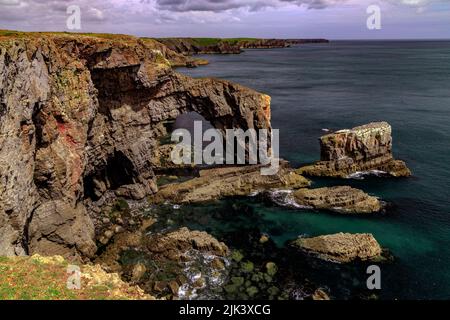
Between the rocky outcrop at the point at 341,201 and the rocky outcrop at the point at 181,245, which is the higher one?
the rocky outcrop at the point at 341,201

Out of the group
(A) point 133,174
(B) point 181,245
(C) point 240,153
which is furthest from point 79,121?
(C) point 240,153

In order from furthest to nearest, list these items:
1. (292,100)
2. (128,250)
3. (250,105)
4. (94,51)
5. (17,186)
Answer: (292,100) < (250,105) < (94,51) < (128,250) < (17,186)

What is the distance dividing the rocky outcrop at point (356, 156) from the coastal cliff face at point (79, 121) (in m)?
12.2

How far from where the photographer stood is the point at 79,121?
147 ft

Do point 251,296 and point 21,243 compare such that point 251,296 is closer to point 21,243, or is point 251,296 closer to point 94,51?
point 21,243

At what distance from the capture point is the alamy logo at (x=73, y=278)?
25.0m

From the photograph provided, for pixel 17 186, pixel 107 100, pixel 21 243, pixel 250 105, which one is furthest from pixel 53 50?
pixel 250 105

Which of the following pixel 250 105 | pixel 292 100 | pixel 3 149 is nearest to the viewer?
pixel 3 149

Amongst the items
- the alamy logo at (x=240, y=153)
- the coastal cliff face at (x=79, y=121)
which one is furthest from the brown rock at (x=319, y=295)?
the alamy logo at (x=240, y=153)

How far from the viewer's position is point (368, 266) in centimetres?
4141

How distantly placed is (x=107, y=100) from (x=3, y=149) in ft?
78.4

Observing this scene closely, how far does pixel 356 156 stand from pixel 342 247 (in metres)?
28.3

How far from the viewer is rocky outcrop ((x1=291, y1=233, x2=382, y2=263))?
42719 mm

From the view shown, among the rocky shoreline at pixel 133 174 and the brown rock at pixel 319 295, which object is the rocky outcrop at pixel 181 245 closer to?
the rocky shoreline at pixel 133 174
